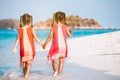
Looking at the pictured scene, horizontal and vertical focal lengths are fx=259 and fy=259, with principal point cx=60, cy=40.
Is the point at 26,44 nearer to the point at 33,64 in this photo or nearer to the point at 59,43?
the point at 33,64

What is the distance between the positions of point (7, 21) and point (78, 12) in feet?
2.55

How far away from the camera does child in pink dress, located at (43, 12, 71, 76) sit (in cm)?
262

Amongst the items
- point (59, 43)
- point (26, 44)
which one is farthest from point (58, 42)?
point (26, 44)

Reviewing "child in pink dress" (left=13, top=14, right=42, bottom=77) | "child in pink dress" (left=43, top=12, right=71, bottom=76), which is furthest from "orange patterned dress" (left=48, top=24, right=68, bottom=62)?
"child in pink dress" (left=13, top=14, right=42, bottom=77)

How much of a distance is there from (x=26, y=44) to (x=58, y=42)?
1.08 ft

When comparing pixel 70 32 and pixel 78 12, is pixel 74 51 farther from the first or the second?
pixel 78 12

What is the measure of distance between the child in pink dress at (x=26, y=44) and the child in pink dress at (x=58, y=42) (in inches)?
5.9

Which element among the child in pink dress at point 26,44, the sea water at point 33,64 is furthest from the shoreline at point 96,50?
the child in pink dress at point 26,44

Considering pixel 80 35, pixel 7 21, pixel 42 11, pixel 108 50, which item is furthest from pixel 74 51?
pixel 7 21

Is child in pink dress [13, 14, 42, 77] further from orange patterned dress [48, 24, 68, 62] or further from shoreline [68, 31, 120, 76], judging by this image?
shoreline [68, 31, 120, 76]

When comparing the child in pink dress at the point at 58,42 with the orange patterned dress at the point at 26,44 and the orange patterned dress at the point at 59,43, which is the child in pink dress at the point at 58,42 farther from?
the orange patterned dress at the point at 26,44

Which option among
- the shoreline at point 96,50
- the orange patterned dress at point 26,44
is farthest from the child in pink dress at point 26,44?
the shoreline at point 96,50

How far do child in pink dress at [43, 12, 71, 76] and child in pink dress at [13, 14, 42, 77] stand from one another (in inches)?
5.9

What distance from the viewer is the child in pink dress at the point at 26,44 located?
264 centimetres
